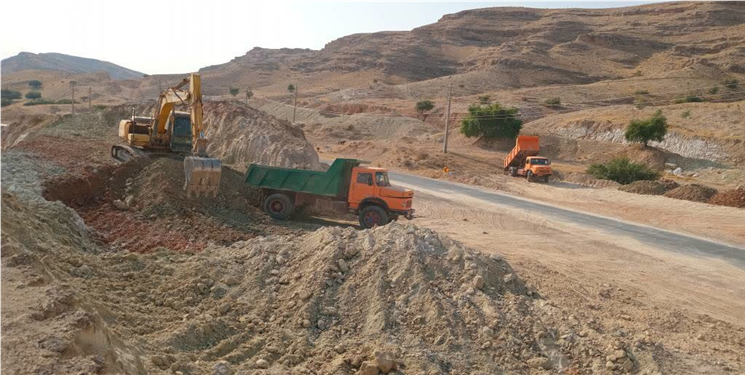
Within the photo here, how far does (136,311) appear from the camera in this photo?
9461 mm

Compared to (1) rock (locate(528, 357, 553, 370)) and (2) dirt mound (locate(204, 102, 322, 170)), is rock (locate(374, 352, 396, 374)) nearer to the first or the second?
(1) rock (locate(528, 357, 553, 370))

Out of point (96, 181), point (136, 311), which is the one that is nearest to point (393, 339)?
point (136, 311)

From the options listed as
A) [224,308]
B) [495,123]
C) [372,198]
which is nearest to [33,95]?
[495,123]

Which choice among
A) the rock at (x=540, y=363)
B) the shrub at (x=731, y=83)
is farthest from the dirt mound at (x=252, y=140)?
the shrub at (x=731, y=83)

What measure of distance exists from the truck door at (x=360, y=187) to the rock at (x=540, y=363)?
9.27 metres

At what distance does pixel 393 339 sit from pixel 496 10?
5950 inches

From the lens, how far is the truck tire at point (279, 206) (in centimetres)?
1848

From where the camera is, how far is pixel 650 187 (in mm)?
30141

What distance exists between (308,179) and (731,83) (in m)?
78.5

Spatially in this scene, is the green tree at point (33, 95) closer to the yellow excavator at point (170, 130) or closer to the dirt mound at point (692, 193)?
the yellow excavator at point (170, 130)

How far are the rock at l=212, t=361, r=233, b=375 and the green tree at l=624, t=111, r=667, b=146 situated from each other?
129 feet

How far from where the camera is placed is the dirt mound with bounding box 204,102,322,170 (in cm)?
2745

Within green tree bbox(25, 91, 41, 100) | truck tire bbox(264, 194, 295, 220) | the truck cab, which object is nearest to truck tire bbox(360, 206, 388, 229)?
the truck cab

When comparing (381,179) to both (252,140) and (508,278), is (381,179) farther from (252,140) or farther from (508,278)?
(252,140)
